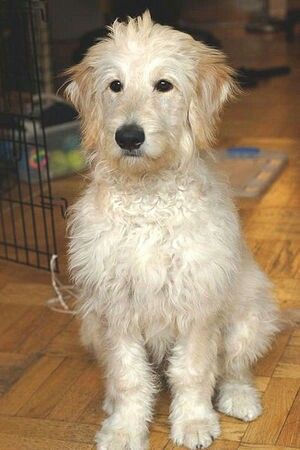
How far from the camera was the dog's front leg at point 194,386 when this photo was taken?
186 centimetres

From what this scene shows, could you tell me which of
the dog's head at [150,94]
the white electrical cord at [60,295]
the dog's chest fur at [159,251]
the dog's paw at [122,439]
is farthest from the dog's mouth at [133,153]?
the white electrical cord at [60,295]

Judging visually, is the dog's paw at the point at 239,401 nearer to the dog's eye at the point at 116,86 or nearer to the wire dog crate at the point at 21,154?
the dog's eye at the point at 116,86

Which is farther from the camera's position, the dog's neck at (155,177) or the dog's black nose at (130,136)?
the dog's neck at (155,177)

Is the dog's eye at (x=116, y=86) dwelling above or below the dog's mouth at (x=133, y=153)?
above

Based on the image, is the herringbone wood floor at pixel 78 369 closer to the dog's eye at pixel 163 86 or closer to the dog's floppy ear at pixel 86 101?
the dog's floppy ear at pixel 86 101

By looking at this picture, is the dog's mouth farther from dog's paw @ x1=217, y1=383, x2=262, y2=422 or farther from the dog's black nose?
dog's paw @ x1=217, y1=383, x2=262, y2=422

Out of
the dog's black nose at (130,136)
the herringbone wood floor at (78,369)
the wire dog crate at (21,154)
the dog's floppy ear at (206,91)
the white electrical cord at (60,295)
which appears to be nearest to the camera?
the dog's black nose at (130,136)

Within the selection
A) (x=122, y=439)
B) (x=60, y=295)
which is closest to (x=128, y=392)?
(x=122, y=439)

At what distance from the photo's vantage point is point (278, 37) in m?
6.36

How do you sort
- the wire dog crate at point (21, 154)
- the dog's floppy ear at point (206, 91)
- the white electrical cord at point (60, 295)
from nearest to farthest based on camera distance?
1. the dog's floppy ear at point (206, 91)
2. the white electrical cord at point (60, 295)
3. the wire dog crate at point (21, 154)

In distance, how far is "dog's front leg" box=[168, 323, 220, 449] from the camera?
1.86 m

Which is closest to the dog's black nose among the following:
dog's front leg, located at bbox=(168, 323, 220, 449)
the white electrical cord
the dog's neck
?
the dog's neck

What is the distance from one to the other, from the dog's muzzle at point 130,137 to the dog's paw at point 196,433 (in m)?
0.60

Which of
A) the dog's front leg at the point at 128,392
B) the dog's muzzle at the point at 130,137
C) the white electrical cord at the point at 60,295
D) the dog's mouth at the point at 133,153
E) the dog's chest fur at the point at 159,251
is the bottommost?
the white electrical cord at the point at 60,295
